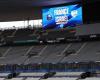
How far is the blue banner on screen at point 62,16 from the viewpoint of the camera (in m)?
26.5

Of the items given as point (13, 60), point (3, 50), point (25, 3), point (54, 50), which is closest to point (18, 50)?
point (13, 60)

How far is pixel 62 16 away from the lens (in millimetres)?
27266

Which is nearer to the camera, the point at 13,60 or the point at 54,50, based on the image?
the point at 54,50

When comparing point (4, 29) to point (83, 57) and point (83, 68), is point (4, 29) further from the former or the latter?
point (83, 68)

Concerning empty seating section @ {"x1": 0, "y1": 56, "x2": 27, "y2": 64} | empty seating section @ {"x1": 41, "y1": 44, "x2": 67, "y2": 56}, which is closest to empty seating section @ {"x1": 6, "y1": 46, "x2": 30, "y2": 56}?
empty seating section @ {"x1": 0, "y1": 56, "x2": 27, "y2": 64}

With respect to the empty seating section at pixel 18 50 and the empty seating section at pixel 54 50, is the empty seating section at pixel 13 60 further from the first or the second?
the empty seating section at pixel 54 50

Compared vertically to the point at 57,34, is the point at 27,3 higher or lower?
higher

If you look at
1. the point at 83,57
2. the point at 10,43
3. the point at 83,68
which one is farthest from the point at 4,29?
the point at 83,68

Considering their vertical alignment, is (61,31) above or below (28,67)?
above

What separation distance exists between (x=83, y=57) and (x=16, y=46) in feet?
26.4

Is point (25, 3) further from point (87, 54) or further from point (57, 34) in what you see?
point (87, 54)

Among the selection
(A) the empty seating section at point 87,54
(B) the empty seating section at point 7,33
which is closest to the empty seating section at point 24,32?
(B) the empty seating section at point 7,33

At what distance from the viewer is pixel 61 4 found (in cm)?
2720

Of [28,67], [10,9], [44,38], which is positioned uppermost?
[10,9]
